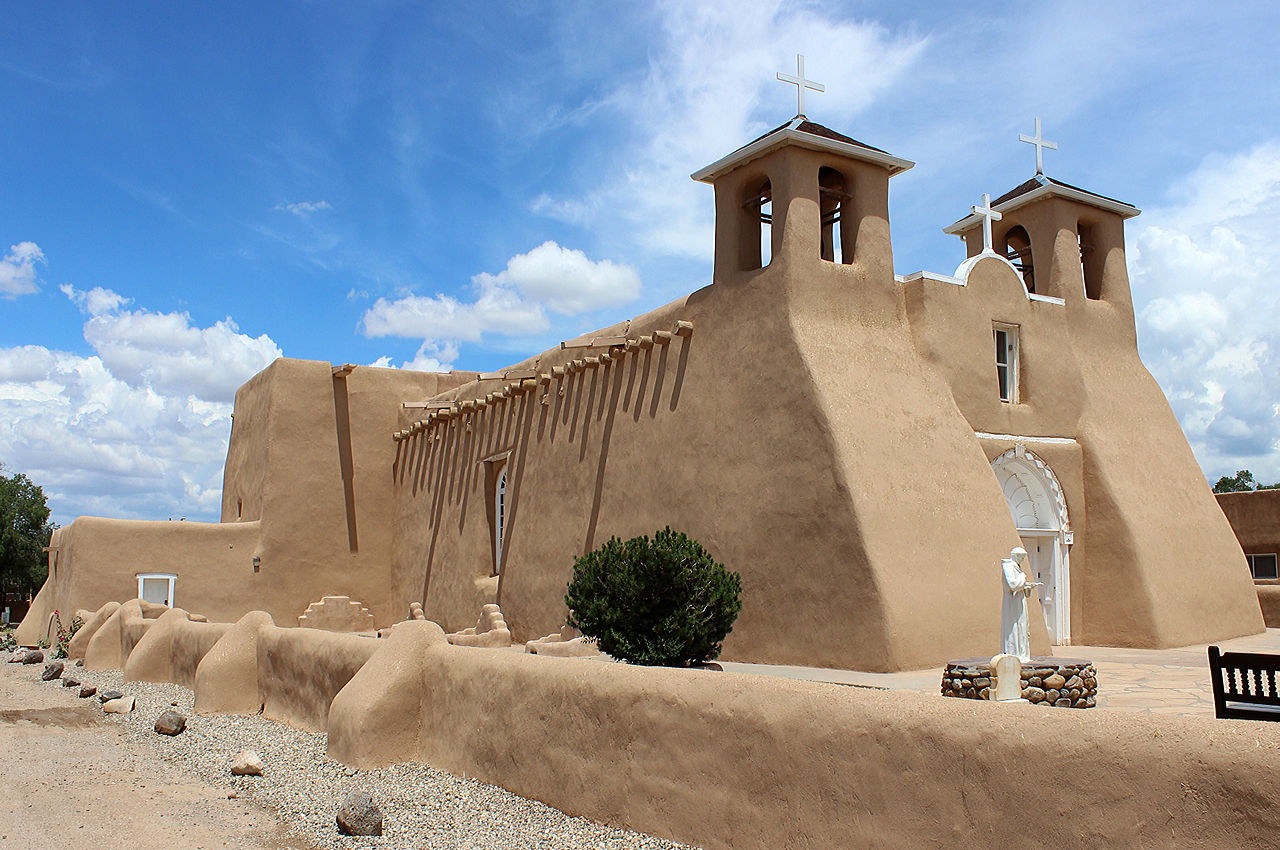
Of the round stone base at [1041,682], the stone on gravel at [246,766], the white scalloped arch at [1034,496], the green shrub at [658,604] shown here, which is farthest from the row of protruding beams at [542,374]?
the stone on gravel at [246,766]

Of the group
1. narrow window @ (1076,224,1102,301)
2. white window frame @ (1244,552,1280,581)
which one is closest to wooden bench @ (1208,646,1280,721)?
narrow window @ (1076,224,1102,301)

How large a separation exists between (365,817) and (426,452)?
14.6m

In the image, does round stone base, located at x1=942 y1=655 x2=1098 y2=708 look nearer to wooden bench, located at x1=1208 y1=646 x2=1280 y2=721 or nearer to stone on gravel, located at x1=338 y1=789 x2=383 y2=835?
wooden bench, located at x1=1208 y1=646 x2=1280 y2=721

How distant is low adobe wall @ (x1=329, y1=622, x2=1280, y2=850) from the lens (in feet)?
12.3

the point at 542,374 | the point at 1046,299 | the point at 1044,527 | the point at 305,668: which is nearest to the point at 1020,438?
the point at 1044,527

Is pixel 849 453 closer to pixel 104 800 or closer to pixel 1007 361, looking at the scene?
pixel 1007 361

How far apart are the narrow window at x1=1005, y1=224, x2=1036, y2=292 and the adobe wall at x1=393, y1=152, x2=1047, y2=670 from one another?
483cm

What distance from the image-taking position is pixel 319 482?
21.4 metres

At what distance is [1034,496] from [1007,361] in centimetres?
199

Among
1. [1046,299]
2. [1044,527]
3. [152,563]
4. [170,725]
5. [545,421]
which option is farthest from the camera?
[152,563]

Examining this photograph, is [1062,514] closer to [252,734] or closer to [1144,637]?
[1144,637]

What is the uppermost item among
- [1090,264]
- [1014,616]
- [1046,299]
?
[1090,264]

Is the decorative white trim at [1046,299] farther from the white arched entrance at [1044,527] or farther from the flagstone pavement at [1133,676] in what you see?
the flagstone pavement at [1133,676]

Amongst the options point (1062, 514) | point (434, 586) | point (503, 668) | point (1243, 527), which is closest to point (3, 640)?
point (434, 586)
